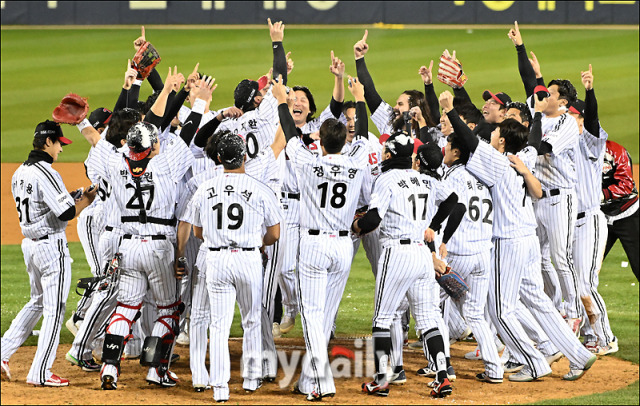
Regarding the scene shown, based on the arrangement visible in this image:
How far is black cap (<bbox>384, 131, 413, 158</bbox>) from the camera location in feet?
21.0

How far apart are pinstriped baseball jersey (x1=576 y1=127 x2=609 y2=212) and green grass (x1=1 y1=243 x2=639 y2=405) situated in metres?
1.32

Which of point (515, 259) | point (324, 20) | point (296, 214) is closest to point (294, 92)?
point (296, 214)

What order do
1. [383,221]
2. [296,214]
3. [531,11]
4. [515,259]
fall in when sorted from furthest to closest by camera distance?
[531,11], [296,214], [515,259], [383,221]

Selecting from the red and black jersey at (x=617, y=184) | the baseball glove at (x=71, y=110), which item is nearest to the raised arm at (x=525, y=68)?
the red and black jersey at (x=617, y=184)

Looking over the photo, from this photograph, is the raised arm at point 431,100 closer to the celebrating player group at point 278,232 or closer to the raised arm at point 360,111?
the celebrating player group at point 278,232

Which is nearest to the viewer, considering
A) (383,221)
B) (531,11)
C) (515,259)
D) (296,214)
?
(383,221)

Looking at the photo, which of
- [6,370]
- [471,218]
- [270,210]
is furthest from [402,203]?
[6,370]

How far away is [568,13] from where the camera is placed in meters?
28.2

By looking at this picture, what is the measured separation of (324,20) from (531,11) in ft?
20.2

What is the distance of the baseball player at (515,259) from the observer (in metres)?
6.81

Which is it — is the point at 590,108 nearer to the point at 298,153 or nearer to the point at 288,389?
the point at 298,153

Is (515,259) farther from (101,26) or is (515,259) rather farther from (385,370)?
(101,26)

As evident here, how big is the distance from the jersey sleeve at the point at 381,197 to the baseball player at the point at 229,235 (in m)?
0.66

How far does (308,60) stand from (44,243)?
1968 centimetres
